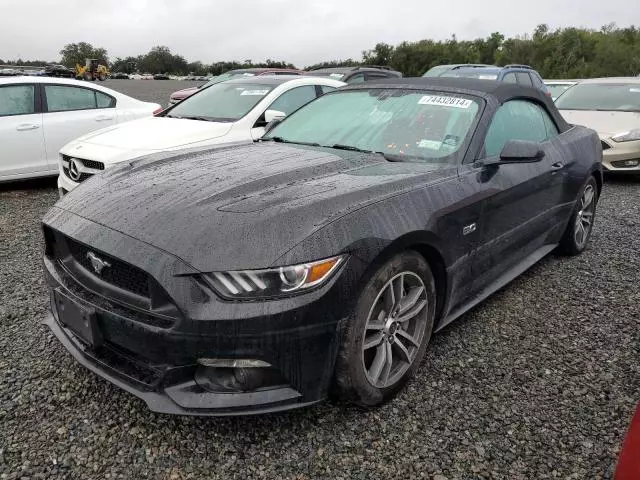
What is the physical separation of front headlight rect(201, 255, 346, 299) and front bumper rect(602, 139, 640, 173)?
6.92 meters

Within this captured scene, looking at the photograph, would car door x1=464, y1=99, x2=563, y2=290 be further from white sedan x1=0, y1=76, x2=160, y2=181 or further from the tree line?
the tree line

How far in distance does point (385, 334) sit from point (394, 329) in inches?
2.6

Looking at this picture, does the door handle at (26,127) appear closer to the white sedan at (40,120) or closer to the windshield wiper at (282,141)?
the white sedan at (40,120)

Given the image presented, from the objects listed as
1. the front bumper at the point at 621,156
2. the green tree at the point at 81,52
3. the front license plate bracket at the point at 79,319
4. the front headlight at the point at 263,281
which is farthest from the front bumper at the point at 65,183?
the green tree at the point at 81,52

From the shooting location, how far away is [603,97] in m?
8.74

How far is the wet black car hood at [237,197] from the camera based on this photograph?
1985 millimetres

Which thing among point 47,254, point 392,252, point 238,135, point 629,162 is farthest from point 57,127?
point 629,162

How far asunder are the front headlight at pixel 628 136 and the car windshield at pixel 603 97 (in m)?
0.75

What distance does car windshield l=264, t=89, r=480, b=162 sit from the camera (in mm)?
2994

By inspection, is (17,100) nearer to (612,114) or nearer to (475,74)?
(475,74)

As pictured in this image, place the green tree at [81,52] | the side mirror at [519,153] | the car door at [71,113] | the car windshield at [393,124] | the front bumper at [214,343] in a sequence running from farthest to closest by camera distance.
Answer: the green tree at [81,52]
the car door at [71,113]
the car windshield at [393,124]
the side mirror at [519,153]
the front bumper at [214,343]

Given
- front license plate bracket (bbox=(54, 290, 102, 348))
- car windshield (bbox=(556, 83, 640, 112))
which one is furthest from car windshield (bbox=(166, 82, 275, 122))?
car windshield (bbox=(556, 83, 640, 112))

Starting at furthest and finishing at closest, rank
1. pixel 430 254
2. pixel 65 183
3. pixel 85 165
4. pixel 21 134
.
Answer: pixel 21 134 → pixel 65 183 → pixel 85 165 → pixel 430 254

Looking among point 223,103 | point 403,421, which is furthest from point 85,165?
point 403,421
